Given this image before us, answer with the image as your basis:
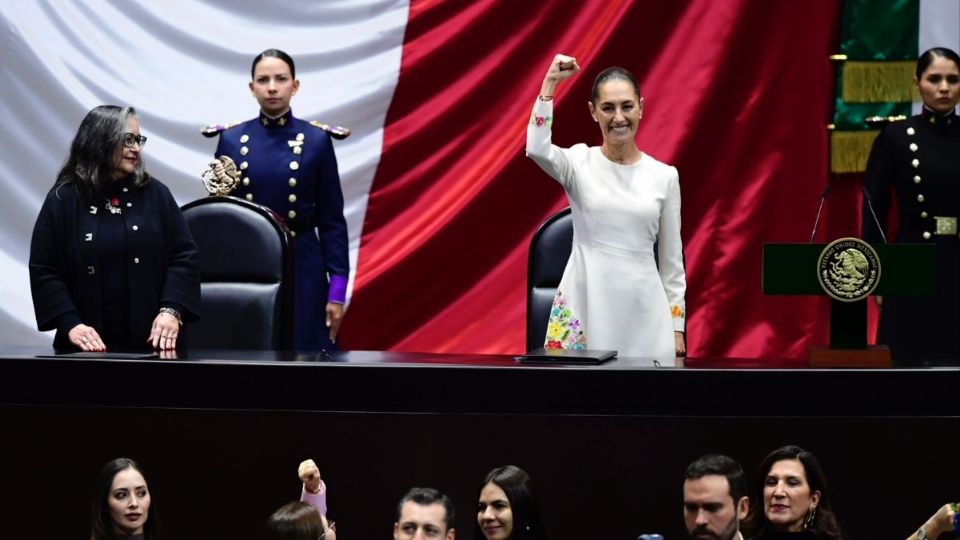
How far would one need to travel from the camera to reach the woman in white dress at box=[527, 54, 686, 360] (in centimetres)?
454

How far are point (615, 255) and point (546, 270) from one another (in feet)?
1.65

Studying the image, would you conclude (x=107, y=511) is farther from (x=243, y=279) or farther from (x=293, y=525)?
(x=243, y=279)

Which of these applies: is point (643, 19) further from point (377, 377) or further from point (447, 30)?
point (377, 377)

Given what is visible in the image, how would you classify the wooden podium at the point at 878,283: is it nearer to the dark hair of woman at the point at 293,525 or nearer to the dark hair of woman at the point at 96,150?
the dark hair of woman at the point at 293,525

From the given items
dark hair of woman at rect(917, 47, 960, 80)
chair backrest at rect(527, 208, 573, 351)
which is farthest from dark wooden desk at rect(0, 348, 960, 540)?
dark hair of woman at rect(917, 47, 960, 80)

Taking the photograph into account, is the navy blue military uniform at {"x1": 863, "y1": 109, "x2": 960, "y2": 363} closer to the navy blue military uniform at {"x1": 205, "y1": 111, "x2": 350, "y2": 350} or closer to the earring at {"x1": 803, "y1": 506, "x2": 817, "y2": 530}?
the navy blue military uniform at {"x1": 205, "y1": 111, "x2": 350, "y2": 350}

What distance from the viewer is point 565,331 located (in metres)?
4.60

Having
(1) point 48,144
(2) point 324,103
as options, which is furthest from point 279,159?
(1) point 48,144

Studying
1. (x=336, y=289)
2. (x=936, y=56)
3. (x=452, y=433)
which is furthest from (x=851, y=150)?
(x=452, y=433)

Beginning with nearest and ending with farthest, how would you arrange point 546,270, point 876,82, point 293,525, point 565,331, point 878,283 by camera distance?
1. point 293,525
2. point 878,283
3. point 565,331
4. point 546,270
5. point 876,82

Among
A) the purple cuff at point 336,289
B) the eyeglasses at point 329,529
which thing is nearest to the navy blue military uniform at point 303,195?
the purple cuff at point 336,289

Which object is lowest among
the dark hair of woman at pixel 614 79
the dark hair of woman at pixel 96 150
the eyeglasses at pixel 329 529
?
the eyeglasses at pixel 329 529

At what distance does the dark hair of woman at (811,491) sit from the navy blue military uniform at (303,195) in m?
2.24

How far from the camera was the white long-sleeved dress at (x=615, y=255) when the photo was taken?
455cm
